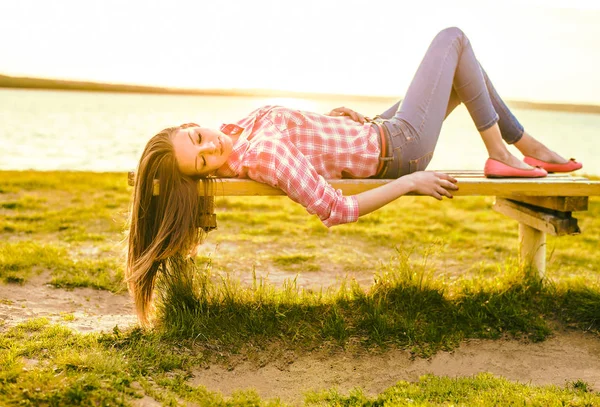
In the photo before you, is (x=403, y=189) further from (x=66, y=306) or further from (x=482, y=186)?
(x=66, y=306)

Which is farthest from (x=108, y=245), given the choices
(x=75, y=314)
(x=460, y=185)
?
(x=460, y=185)

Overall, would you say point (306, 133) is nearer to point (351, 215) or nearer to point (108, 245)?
point (351, 215)

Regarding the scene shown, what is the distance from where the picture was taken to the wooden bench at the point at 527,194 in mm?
3840

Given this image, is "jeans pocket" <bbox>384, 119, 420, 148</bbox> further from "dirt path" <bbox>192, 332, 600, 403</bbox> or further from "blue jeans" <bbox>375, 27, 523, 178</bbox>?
"dirt path" <bbox>192, 332, 600, 403</bbox>

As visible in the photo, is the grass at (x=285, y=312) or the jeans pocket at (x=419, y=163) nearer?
the grass at (x=285, y=312)

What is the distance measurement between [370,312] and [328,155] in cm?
114

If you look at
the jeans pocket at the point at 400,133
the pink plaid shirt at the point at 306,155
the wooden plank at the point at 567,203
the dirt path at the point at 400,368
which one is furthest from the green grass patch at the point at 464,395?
the jeans pocket at the point at 400,133

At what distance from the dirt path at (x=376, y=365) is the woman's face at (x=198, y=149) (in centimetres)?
124

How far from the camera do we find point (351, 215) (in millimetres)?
3691

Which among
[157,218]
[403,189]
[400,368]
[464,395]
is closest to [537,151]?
[403,189]

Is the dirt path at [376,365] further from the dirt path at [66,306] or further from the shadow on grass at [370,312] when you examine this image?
the shadow on grass at [370,312]

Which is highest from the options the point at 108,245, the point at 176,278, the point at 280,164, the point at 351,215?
the point at 280,164

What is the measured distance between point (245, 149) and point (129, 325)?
146cm

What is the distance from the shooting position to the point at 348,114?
4723 millimetres
